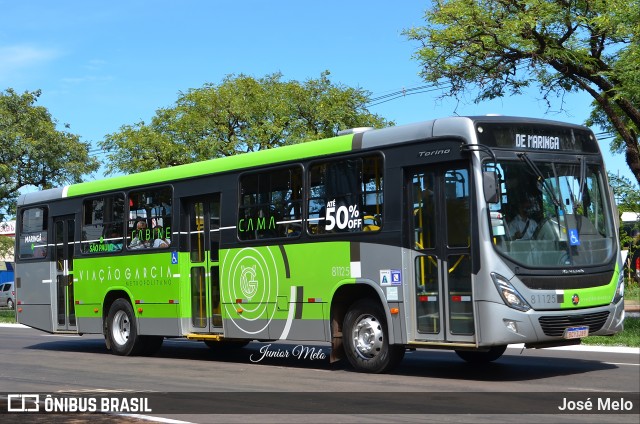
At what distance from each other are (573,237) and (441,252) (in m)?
1.69

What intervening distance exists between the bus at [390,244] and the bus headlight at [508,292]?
0.02 metres

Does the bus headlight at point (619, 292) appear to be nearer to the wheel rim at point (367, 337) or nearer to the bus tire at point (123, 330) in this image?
the wheel rim at point (367, 337)

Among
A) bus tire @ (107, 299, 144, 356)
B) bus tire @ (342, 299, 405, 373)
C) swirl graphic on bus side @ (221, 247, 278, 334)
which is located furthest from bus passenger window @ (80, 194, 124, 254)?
bus tire @ (342, 299, 405, 373)

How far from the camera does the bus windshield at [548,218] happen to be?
12367 mm

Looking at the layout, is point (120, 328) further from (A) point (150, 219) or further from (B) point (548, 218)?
(B) point (548, 218)

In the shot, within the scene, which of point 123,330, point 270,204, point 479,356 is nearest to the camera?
point 479,356

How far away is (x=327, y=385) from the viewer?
41.5 feet

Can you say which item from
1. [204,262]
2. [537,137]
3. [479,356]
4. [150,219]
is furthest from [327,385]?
[150,219]

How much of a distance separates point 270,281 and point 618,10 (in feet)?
39.3

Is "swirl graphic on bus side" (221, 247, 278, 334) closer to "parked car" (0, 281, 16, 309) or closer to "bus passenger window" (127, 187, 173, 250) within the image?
"bus passenger window" (127, 187, 173, 250)

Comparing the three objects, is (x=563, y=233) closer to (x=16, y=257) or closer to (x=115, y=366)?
(x=115, y=366)

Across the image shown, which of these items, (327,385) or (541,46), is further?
(541,46)

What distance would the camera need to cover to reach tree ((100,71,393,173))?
44656mm

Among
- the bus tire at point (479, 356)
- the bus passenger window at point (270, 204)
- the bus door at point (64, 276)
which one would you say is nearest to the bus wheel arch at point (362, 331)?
the bus passenger window at point (270, 204)
